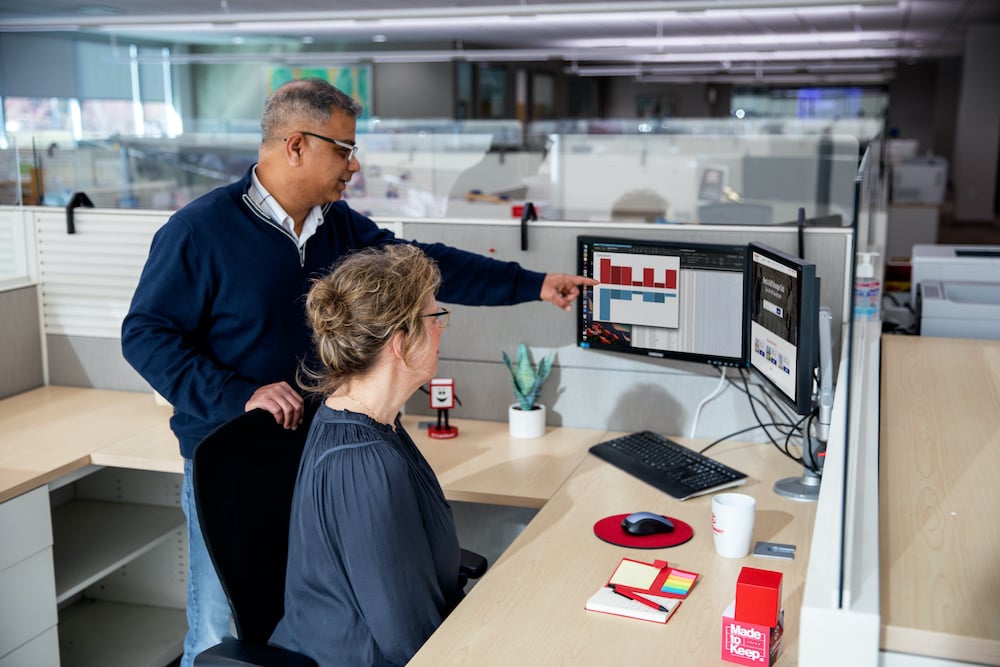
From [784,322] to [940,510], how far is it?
65 cm

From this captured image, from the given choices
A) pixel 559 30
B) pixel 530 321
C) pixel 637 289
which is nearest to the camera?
pixel 637 289

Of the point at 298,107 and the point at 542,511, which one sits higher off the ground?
the point at 298,107

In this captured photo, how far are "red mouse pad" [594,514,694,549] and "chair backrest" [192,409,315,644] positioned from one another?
24.4 inches

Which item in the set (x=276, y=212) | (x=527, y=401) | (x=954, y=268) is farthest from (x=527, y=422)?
(x=954, y=268)

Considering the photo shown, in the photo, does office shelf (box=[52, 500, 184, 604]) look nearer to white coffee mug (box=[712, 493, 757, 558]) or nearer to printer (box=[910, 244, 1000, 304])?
white coffee mug (box=[712, 493, 757, 558])

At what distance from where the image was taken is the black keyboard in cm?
213

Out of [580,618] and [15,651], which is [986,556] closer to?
[580,618]

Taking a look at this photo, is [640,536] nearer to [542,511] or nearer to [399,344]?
[542,511]

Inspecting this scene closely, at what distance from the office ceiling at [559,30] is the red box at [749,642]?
3.69 metres

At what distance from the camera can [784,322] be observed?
6.48 feet

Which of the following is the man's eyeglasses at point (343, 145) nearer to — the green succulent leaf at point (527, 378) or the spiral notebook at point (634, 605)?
the green succulent leaf at point (527, 378)

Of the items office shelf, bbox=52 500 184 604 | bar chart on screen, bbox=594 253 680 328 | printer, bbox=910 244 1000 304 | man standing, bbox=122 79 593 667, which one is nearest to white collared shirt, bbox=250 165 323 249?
man standing, bbox=122 79 593 667

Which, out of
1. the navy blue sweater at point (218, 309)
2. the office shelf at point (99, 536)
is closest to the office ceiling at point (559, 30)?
the navy blue sweater at point (218, 309)

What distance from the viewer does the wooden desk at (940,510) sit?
3.53 ft
